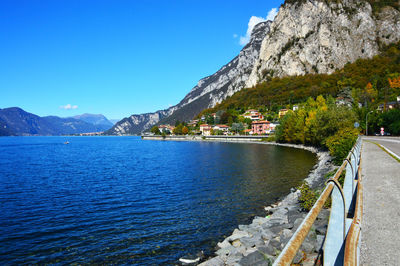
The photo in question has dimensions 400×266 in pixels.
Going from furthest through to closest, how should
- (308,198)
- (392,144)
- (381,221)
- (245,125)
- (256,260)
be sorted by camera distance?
(245,125) < (392,144) < (308,198) < (256,260) < (381,221)

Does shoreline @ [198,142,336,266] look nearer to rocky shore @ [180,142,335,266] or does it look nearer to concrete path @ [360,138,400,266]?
rocky shore @ [180,142,335,266]

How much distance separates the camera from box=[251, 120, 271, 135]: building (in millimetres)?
144500

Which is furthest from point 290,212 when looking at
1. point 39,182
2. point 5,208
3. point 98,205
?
point 39,182

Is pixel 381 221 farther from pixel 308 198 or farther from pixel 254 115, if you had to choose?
pixel 254 115

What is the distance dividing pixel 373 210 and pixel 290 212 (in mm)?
8513

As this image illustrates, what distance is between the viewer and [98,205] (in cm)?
2161

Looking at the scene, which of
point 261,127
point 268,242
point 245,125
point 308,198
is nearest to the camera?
point 268,242

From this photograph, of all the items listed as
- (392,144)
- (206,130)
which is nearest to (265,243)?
(392,144)

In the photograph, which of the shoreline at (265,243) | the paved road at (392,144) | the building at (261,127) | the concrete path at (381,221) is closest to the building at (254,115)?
the building at (261,127)

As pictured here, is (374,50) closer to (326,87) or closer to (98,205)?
(326,87)

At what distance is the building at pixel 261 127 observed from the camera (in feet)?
474

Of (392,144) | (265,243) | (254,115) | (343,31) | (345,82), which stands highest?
(343,31)

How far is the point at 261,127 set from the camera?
14725 cm

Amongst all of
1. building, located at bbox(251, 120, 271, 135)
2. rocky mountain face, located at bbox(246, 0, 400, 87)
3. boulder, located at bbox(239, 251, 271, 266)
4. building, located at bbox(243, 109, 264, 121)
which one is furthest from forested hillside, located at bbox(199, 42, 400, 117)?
boulder, located at bbox(239, 251, 271, 266)
